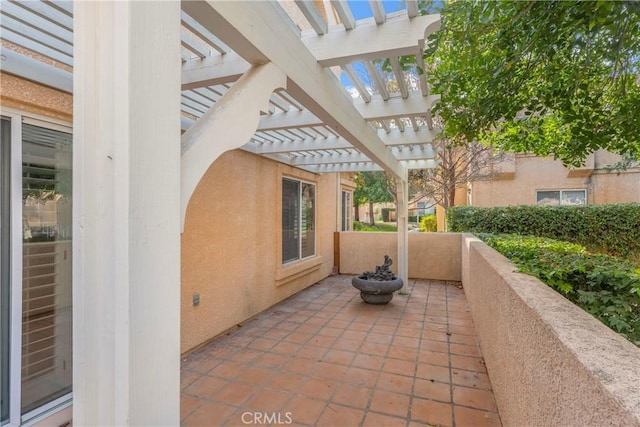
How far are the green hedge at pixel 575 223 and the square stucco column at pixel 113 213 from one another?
949cm

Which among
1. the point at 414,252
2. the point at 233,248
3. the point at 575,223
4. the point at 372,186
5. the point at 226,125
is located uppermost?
the point at 372,186

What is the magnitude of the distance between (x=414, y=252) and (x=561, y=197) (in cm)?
689

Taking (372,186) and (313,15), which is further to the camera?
(372,186)

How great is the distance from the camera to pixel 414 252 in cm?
870

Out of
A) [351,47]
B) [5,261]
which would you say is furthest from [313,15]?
[5,261]

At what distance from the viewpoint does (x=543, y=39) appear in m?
2.59

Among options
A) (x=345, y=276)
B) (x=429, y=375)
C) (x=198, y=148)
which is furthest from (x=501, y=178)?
(x=198, y=148)

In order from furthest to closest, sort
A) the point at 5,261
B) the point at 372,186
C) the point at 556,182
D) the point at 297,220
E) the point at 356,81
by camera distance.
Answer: the point at 372,186 < the point at 556,182 < the point at 297,220 < the point at 356,81 < the point at 5,261

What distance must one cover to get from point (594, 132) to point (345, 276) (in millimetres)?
6563

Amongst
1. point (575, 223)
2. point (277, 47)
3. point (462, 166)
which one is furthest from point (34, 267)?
point (462, 166)

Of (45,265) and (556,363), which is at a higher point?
(45,265)

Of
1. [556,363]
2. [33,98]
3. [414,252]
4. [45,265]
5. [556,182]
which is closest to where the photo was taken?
[556,363]

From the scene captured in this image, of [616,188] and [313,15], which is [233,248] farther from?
[616,188]

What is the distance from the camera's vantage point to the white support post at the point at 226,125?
120 cm
